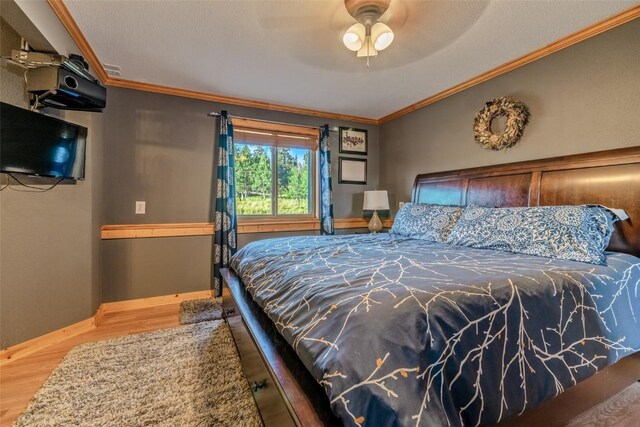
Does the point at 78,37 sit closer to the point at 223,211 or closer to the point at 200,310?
the point at 223,211

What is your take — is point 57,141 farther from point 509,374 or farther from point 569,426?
point 569,426

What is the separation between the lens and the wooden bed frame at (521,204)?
940mm

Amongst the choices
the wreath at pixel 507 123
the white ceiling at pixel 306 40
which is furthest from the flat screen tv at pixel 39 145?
the wreath at pixel 507 123

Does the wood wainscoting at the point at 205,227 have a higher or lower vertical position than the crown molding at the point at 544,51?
lower

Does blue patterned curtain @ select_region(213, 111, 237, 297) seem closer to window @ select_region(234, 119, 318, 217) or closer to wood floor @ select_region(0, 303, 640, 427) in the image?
window @ select_region(234, 119, 318, 217)

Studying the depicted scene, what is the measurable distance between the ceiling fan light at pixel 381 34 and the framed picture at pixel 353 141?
211 centimetres

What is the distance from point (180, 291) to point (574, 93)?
4.05 metres

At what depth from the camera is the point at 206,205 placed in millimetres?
3242

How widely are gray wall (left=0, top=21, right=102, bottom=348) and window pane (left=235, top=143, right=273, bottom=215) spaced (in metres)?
1.40

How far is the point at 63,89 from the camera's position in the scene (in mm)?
1835

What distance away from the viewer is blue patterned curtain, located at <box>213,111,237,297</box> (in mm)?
3150

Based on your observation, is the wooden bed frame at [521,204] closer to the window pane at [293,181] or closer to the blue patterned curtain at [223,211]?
the blue patterned curtain at [223,211]

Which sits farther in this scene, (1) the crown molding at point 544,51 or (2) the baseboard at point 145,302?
(2) the baseboard at point 145,302

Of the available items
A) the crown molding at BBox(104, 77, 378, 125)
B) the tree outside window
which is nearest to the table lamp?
the tree outside window
